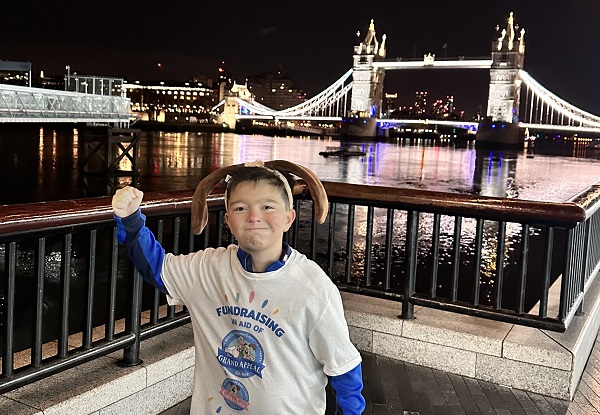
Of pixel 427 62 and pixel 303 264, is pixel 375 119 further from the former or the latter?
pixel 303 264

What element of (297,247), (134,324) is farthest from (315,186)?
(297,247)

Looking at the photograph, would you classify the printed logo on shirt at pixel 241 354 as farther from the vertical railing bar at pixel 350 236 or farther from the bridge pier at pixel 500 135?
the bridge pier at pixel 500 135

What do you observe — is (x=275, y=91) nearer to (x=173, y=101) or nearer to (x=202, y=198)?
(x=173, y=101)

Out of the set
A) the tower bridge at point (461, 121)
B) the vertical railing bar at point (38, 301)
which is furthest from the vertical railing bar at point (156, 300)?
the tower bridge at point (461, 121)

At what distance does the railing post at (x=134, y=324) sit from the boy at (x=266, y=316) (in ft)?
4.48

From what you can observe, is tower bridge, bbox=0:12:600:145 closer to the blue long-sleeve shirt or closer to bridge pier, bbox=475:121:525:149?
bridge pier, bbox=475:121:525:149

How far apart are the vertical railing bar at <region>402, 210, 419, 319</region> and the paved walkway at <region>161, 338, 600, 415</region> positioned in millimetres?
357

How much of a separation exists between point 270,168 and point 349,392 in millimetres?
711

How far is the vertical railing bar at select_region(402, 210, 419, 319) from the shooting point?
4270mm

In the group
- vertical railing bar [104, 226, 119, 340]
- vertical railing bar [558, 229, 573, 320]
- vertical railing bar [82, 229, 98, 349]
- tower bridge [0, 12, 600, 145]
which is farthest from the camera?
tower bridge [0, 12, 600, 145]

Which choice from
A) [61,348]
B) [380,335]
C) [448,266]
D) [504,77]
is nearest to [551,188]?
[448,266]

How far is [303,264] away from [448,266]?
889 cm

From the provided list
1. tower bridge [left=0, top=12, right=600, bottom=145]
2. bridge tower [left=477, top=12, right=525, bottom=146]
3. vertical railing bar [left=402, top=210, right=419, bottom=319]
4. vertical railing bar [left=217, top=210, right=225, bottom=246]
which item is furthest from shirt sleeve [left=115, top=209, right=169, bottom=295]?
bridge tower [left=477, top=12, right=525, bottom=146]

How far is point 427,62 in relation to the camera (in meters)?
94.6
